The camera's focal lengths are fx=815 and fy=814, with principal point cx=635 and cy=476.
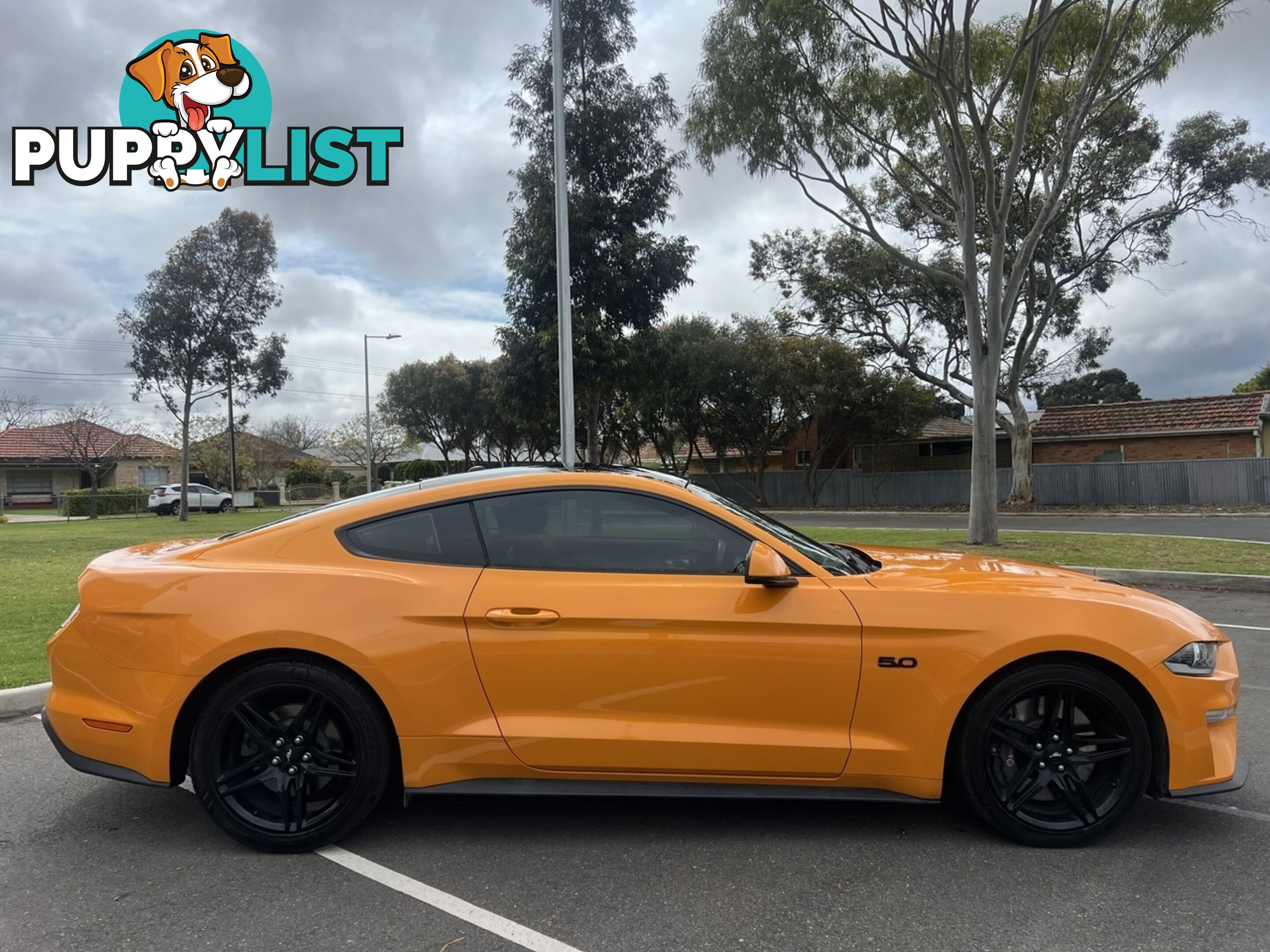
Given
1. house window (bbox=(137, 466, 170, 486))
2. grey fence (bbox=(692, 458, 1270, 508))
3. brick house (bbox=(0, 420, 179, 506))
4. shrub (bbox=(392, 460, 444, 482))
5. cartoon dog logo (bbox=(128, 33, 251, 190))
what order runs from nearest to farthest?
1. cartoon dog logo (bbox=(128, 33, 251, 190))
2. grey fence (bbox=(692, 458, 1270, 508))
3. brick house (bbox=(0, 420, 179, 506))
4. shrub (bbox=(392, 460, 444, 482))
5. house window (bbox=(137, 466, 170, 486))

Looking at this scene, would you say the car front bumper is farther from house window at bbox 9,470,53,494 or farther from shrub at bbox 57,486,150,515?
house window at bbox 9,470,53,494

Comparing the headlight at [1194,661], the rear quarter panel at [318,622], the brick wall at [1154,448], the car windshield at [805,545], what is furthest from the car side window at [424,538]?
the brick wall at [1154,448]

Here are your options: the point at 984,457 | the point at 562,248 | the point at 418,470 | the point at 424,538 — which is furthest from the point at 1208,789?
the point at 418,470

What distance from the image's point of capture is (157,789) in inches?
152

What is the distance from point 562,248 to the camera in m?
12.4

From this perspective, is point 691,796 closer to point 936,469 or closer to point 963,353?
point 963,353

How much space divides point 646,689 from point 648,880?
25.9 inches

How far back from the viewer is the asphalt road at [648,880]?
255cm

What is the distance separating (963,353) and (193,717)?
30.3m

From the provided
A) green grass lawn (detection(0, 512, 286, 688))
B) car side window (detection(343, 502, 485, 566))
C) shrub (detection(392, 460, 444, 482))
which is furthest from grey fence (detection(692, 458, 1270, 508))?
shrub (detection(392, 460, 444, 482))

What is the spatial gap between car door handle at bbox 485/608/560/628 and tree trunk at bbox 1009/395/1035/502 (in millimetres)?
28940

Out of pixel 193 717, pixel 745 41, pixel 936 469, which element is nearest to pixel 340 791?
pixel 193 717

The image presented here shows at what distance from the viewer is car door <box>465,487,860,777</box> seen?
10.0 feet

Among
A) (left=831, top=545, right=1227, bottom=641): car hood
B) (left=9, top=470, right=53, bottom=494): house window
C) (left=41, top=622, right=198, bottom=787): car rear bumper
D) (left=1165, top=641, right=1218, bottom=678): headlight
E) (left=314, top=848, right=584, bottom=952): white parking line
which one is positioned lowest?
(left=314, top=848, right=584, bottom=952): white parking line
